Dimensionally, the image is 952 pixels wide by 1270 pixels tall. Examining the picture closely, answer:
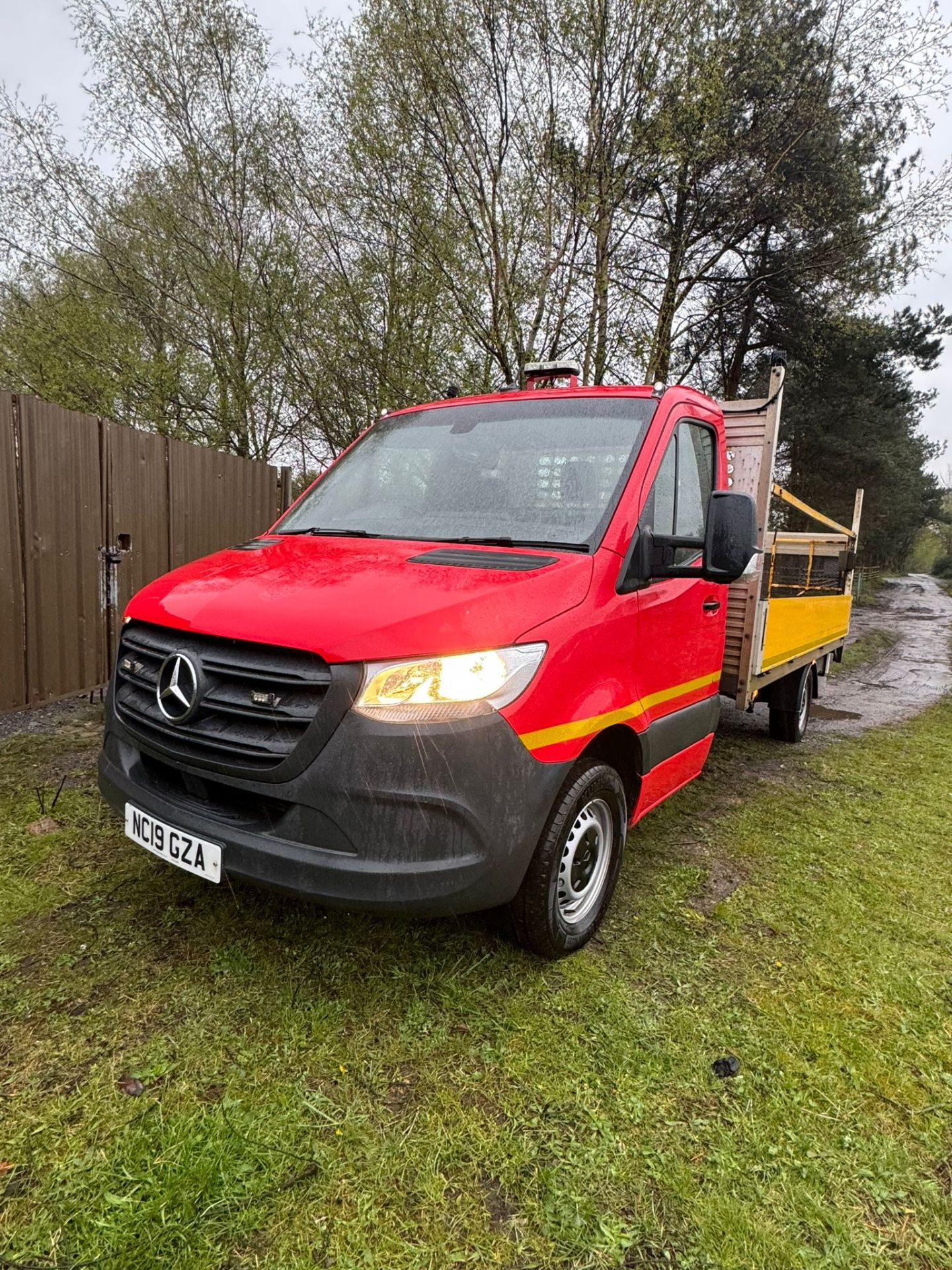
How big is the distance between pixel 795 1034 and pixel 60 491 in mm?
5708

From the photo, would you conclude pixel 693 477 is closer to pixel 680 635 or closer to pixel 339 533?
pixel 680 635

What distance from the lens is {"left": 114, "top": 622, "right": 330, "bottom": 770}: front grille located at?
2.01m

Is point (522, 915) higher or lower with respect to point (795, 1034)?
higher

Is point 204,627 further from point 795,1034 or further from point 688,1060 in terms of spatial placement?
point 795,1034

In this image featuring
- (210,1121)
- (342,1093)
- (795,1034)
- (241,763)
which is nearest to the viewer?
(210,1121)

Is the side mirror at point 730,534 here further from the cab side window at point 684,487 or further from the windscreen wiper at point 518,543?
the windscreen wiper at point 518,543

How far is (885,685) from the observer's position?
388 inches

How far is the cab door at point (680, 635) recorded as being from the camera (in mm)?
2875

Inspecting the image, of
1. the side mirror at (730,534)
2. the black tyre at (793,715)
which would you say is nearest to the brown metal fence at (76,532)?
the side mirror at (730,534)

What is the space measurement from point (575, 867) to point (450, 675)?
1.06 metres

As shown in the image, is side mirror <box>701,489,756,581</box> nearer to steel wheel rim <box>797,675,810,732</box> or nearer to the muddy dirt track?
steel wheel rim <box>797,675,810,732</box>

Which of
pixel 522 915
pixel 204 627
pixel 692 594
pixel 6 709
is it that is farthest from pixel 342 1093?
pixel 6 709

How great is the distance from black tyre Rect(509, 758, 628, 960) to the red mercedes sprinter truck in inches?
0.4

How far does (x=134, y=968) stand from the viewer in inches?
94.2
